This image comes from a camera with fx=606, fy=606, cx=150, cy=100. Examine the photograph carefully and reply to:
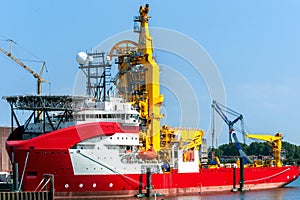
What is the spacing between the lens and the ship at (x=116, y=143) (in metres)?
47.4

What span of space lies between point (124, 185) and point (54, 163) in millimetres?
6857

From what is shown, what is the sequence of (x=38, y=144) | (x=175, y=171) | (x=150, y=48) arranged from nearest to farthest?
(x=38, y=144) < (x=175, y=171) < (x=150, y=48)

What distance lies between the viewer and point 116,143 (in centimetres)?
5109

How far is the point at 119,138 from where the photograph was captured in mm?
51531

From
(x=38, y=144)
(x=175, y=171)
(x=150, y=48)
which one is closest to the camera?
(x=38, y=144)

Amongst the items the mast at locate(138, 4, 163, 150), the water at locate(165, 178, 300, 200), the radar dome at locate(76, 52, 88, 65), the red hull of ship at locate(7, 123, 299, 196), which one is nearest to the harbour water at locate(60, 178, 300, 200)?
the water at locate(165, 178, 300, 200)

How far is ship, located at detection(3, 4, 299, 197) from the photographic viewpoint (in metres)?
47.4

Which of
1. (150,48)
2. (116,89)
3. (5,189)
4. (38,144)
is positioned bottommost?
(5,189)

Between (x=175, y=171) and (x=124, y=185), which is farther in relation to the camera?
(x=175, y=171)

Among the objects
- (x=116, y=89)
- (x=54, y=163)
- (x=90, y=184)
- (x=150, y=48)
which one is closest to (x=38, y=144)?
(x=54, y=163)

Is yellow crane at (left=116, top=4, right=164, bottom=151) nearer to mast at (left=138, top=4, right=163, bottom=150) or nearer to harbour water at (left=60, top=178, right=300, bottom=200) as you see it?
mast at (left=138, top=4, right=163, bottom=150)

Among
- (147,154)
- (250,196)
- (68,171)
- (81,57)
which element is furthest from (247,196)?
(81,57)

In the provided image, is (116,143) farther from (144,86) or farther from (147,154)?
(144,86)

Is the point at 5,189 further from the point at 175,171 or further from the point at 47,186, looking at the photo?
the point at 175,171
